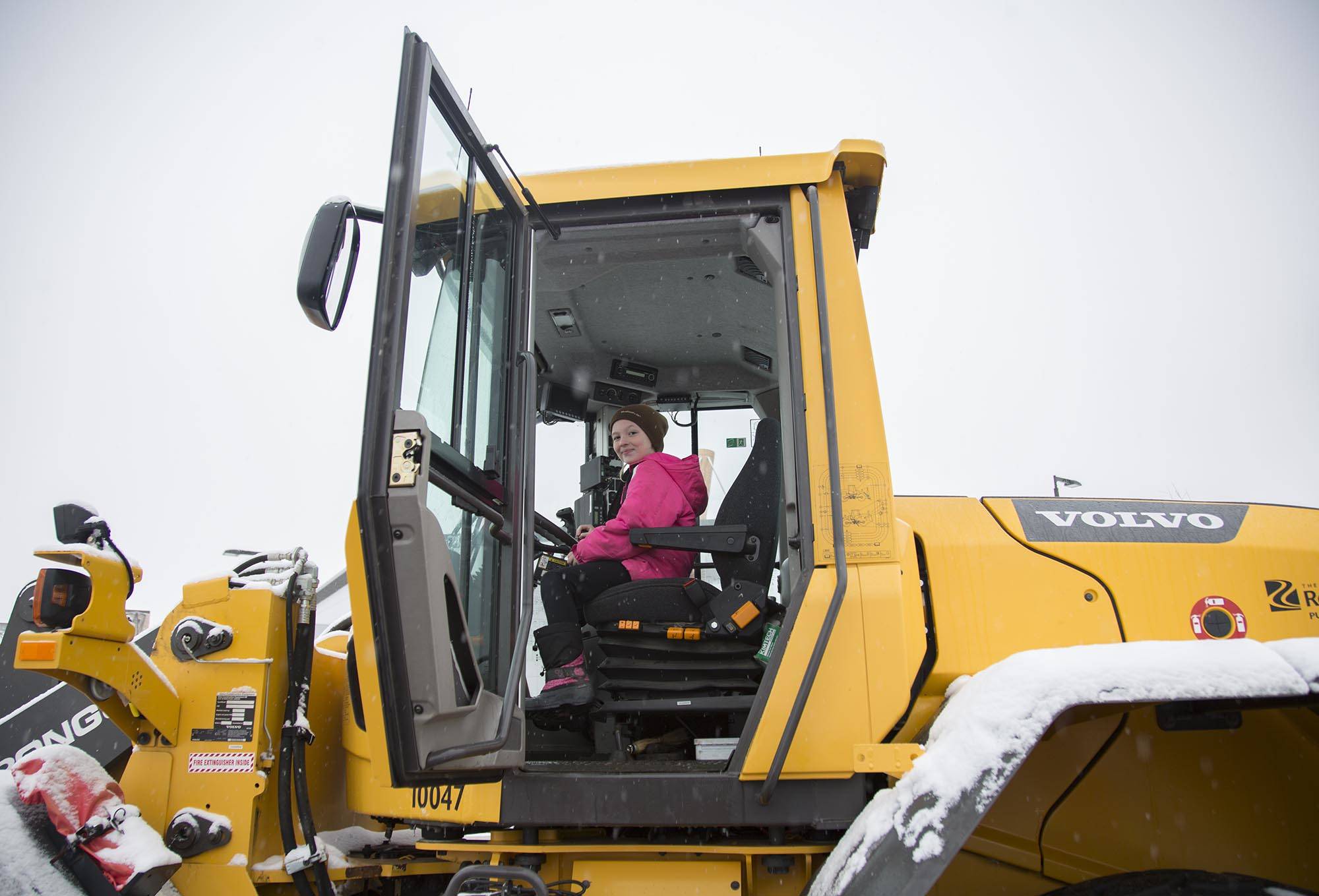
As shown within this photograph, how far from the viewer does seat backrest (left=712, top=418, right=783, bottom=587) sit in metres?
2.77

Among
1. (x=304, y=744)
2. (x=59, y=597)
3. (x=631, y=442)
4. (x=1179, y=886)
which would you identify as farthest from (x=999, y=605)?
→ (x=59, y=597)

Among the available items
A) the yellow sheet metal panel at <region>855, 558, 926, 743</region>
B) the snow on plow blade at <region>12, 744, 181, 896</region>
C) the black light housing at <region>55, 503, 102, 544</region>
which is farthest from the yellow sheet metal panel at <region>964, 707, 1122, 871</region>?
the black light housing at <region>55, 503, 102, 544</region>

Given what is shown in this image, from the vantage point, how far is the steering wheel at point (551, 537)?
3.16 m

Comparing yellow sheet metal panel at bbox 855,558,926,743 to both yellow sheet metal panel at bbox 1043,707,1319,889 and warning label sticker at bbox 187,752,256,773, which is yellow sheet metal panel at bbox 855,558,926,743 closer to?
yellow sheet metal panel at bbox 1043,707,1319,889

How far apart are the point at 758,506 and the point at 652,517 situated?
38cm

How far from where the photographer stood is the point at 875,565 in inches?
84.6

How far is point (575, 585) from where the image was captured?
9.17 ft

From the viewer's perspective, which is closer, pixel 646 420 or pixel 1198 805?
pixel 1198 805

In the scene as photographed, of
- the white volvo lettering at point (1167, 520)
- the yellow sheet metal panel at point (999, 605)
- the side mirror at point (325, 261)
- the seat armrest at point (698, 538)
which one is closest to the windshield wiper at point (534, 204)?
the side mirror at point (325, 261)

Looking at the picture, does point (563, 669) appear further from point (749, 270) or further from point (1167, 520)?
point (1167, 520)

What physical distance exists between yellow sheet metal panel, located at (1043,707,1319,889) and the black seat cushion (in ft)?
3.89

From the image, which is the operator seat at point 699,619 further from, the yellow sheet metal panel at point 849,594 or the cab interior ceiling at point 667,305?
the cab interior ceiling at point 667,305

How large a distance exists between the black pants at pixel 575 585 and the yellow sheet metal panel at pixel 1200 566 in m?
1.30

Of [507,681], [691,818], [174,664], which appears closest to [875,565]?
[691,818]
